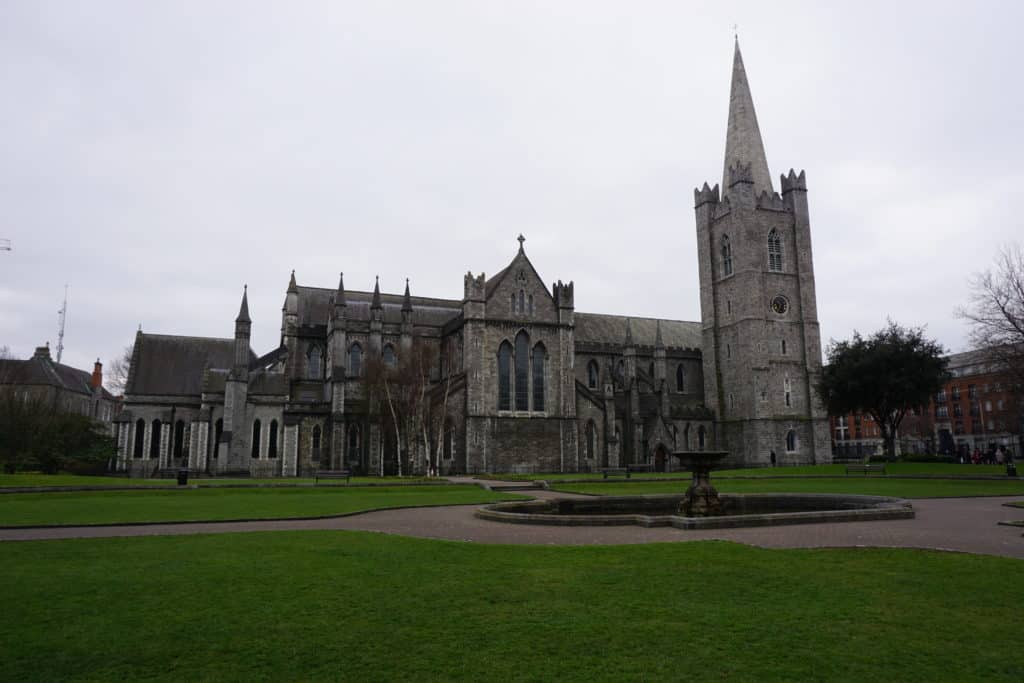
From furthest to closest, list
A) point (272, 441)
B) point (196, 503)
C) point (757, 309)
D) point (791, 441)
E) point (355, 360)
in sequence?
point (757, 309), point (791, 441), point (355, 360), point (272, 441), point (196, 503)

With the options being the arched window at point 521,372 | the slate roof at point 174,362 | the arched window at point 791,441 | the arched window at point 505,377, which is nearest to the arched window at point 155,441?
the slate roof at point 174,362

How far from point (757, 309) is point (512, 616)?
62.1 metres

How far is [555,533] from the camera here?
56.1ft

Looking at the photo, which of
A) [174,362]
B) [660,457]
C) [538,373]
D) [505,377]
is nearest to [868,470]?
[660,457]

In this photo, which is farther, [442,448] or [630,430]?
[630,430]

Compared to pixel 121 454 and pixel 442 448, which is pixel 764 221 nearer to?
pixel 442 448

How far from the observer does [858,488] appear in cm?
3309

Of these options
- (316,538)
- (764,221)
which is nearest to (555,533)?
(316,538)

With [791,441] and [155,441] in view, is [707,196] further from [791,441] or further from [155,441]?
[155,441]

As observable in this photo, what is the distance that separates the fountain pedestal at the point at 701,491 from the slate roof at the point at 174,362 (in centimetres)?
4702

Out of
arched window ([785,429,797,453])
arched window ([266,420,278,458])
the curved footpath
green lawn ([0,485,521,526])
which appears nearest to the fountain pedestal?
the curved footpath

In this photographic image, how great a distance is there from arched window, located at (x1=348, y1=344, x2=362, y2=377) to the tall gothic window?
120 ft

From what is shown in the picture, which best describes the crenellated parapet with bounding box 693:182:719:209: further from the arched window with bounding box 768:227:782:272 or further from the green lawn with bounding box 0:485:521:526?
the green lawn with bounding box 0:485:521:526

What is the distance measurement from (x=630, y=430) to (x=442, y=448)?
59.8ft
